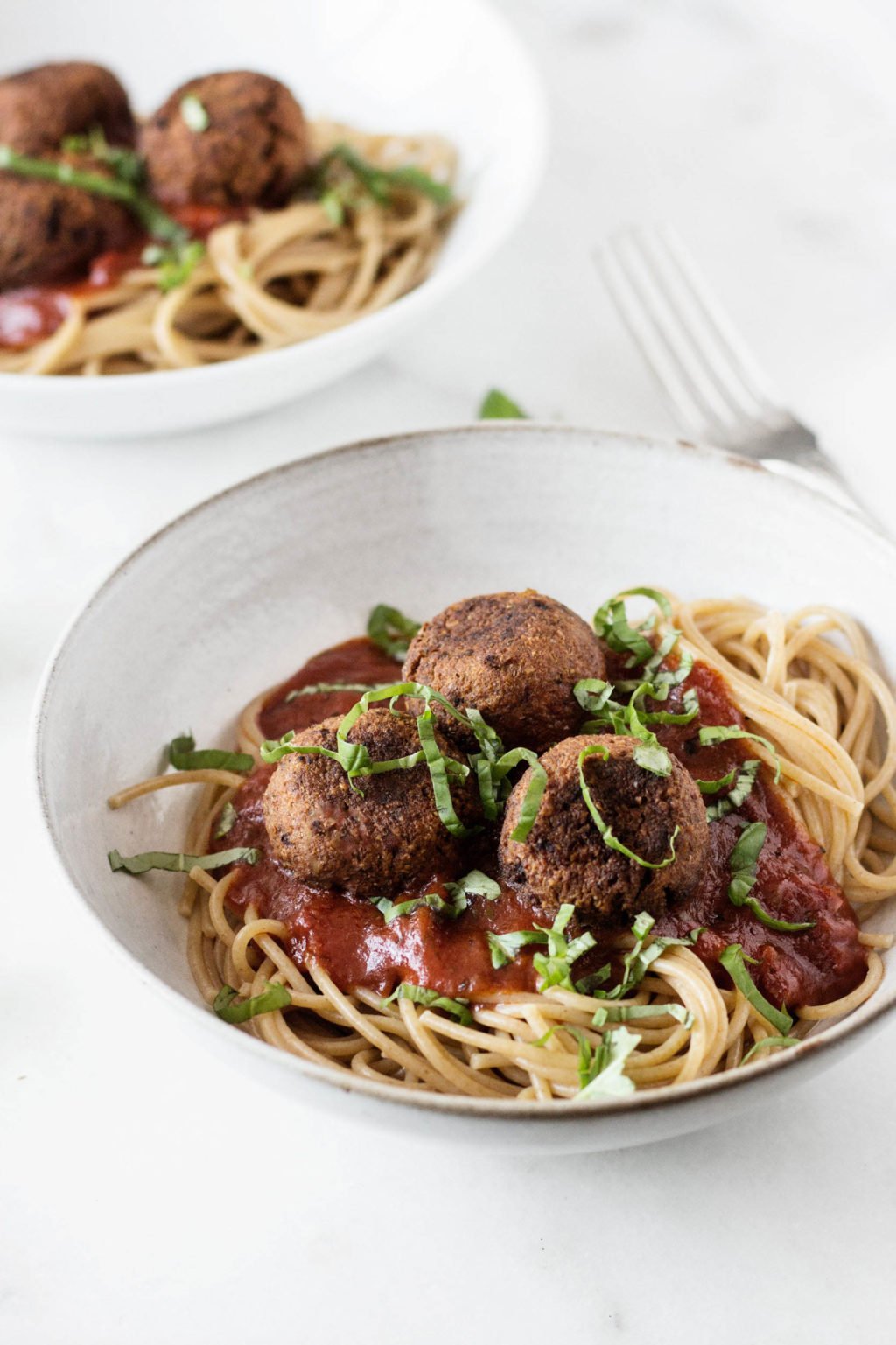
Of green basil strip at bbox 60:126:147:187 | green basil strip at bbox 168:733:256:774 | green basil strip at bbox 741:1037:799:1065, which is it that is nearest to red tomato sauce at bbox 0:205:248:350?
Result: green basil strip at bbox 60:126:147:187

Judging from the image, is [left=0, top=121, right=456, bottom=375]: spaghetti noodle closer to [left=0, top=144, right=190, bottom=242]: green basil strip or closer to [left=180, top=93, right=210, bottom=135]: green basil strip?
[left=0, top=144, right=190, bottom=242]: green basil strip

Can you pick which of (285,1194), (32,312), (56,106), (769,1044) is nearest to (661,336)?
(32,312)

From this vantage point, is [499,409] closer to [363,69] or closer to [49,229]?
[49,229]

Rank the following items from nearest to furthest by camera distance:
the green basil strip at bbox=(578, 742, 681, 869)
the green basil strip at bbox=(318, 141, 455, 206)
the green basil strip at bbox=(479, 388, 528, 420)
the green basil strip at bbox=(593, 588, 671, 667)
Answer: the green basil strip at bbox=(578, 742, 681, 869) < the green basil strip at bbox=(593, 588, 671, 667) < the green basil strip at bbox=(479, 388, 528, 420) < the green basil strip at bbox=(318, 141, 455, 206)

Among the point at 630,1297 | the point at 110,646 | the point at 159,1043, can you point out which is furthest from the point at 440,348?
the point at 630,1297

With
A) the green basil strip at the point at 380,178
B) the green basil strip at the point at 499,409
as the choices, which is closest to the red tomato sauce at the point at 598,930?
the green basil strip at the point at 499,409

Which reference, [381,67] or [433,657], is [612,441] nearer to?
[433,657]
